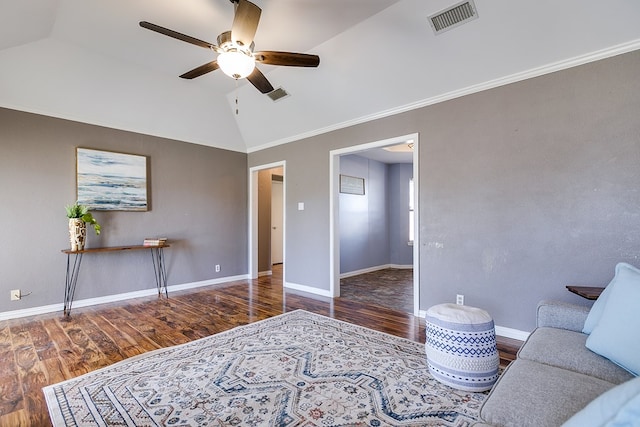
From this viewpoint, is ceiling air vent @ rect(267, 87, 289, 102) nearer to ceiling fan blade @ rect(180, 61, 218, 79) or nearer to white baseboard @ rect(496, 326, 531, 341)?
ceiling fan blade @ rect(180, 61, 218, 79)

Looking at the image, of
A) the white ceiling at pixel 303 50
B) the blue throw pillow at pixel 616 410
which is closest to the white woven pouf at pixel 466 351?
the blue throw pillow at pixel 616 410

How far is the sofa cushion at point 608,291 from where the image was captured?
5.23 ft

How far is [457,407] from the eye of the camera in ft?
6.15

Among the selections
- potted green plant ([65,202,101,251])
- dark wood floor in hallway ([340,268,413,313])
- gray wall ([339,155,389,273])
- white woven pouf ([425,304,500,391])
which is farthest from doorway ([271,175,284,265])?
white woven pouf ([425,304,500,391])

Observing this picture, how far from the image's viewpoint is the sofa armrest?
189 centimetres

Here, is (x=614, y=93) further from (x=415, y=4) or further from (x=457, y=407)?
(x=457, y=407)

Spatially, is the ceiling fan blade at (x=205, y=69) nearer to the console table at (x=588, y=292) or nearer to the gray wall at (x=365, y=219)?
the console table at (x=588, y=292)

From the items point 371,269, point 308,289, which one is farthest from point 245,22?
point 371,269

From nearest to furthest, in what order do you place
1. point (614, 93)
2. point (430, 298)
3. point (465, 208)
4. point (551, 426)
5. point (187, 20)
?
point (551, 426) → point (614, 93) → point (187, 20) → point (465, 208) → point (430, 298)

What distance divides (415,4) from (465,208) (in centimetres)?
202

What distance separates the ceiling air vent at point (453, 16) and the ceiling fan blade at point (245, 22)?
1597mm

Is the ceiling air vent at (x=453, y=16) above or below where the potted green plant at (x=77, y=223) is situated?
above

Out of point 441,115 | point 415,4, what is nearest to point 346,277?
point 441,115

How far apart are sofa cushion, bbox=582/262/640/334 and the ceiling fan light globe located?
272 cm
